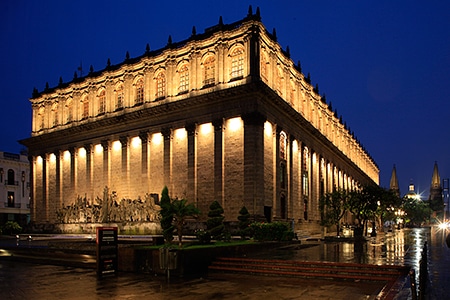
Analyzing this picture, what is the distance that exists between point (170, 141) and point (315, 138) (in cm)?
2044

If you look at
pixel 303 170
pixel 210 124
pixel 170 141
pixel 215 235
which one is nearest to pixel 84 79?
pixel 170 141

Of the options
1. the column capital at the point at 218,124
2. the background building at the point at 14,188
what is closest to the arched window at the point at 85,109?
the column capital at the point at 218,124

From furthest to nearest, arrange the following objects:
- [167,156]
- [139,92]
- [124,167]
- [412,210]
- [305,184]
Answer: [412,210] → [305,184] → [139,92] → [124,167] → [167,156]

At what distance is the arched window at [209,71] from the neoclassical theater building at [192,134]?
10cm

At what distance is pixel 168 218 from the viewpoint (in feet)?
70.0

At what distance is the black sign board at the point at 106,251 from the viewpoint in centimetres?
1861

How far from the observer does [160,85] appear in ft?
152

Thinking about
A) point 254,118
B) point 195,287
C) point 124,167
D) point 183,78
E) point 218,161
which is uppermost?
point 183,78

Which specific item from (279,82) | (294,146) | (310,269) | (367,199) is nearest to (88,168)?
(294,146)

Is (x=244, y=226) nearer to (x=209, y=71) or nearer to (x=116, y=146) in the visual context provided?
(x=209, y=71)

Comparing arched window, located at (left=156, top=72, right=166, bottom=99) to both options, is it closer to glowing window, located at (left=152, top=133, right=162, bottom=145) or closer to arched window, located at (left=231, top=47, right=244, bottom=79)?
glowing window, located at (left=152, top=133, right=162, bottom=145)

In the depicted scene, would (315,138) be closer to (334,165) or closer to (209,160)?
(334,165)

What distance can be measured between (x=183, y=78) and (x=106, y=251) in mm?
27774

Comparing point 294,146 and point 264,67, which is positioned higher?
point 264,67
